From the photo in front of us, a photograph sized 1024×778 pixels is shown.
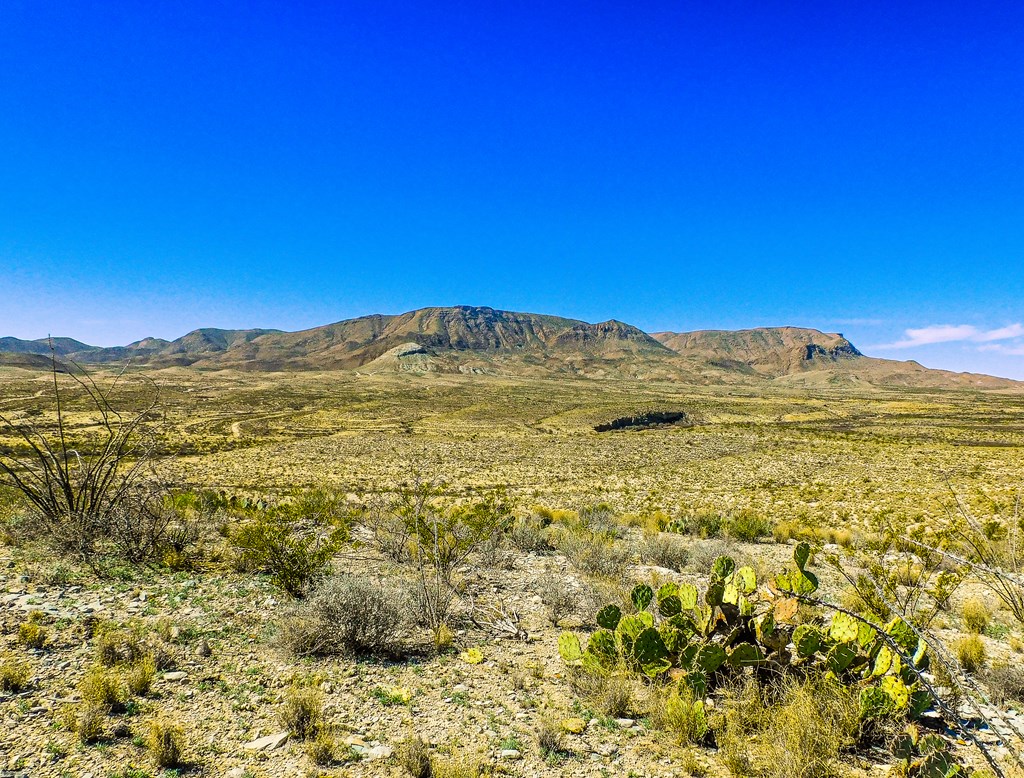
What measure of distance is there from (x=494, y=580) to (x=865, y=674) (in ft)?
18.5

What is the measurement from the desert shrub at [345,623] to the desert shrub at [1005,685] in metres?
6.27

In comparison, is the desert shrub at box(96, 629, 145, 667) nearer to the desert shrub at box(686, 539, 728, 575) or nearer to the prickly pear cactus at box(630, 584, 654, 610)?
the prickly pear cactus at box(630, 584, 654, 610)

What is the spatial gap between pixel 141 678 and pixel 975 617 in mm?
10269

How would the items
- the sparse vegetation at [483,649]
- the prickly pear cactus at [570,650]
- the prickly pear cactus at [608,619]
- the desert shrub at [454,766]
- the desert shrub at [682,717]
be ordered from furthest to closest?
the prickly pear cactus at [608,619]
the prickly pear cactus at [570,650]
the desert shrub at [682,717]
the sparse vegetation at [483,649]
the desert shrub at [454,766]

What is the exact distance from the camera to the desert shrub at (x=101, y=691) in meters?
4.08

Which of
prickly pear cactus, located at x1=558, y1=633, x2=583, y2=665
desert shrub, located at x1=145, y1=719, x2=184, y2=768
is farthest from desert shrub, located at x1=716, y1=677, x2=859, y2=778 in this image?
desert shrub, located at x1=145, y1=719, x2=184, y2=768

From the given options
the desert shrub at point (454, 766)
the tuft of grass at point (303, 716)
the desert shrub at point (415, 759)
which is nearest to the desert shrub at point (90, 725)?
the tuft of grass at point (303, 716)

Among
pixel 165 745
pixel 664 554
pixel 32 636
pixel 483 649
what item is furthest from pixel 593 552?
pixel 32 636

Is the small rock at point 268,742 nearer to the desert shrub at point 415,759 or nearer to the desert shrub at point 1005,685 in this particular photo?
the desert shrub at point 415,759

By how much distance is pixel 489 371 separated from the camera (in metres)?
196

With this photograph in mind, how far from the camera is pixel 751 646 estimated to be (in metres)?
4.93

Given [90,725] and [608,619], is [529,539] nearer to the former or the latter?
[608,619]

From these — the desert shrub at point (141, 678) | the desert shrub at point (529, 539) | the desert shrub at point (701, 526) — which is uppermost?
the desert shrub at point (141, 678)

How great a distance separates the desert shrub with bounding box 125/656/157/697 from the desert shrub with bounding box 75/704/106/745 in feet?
1.42
